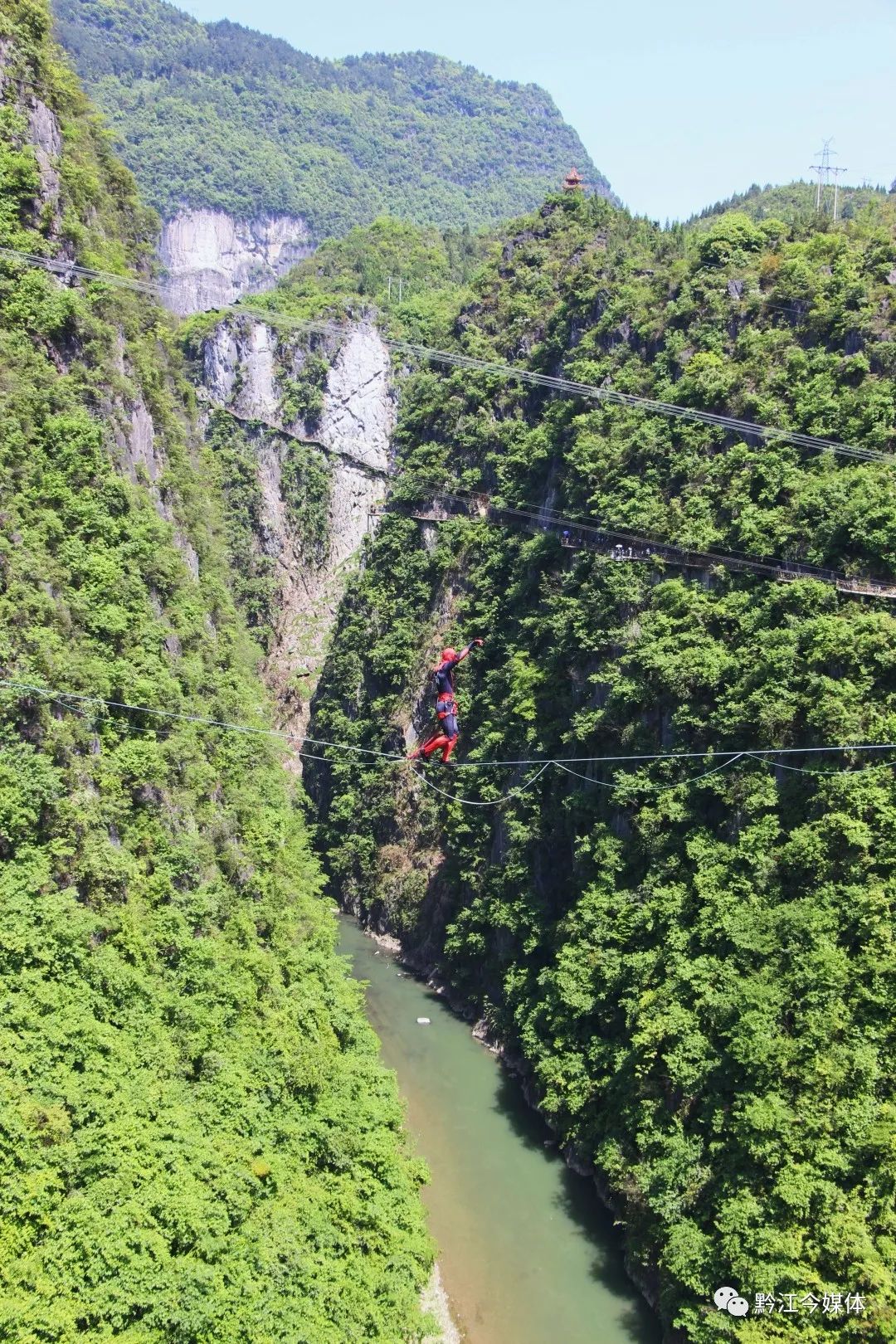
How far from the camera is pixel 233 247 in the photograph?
9769 centimetres

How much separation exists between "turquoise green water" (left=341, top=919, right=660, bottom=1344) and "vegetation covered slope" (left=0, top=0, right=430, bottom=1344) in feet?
7.14

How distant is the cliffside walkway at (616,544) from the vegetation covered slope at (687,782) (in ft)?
1.09

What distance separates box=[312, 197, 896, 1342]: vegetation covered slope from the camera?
19.8 metres

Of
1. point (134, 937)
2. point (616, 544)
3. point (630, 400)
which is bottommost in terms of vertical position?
point (134, 937)

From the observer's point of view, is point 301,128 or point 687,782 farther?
point 301,128

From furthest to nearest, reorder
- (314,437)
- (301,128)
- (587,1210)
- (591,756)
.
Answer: (301,128) → (314,437) → (591,756) → (587,1210)

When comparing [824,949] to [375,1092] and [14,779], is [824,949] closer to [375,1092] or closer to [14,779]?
[375,1092]

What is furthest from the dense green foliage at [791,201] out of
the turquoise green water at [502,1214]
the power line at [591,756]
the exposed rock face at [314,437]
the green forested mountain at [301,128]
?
the green forested mountain at [301,128]

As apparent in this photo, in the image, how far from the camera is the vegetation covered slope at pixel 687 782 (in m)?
19.8

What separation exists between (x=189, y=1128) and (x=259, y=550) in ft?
116

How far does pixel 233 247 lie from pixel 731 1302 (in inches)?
3670

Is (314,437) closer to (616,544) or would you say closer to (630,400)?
(630,400)

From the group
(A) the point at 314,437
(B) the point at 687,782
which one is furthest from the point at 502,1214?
(A) the point at 314,437

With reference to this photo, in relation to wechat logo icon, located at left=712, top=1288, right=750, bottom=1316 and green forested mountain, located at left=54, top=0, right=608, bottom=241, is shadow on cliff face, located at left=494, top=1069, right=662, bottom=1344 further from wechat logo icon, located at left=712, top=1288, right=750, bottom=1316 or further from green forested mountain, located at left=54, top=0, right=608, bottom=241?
green forested mountain, located at left=54, top=0, right=608, bottom=241
